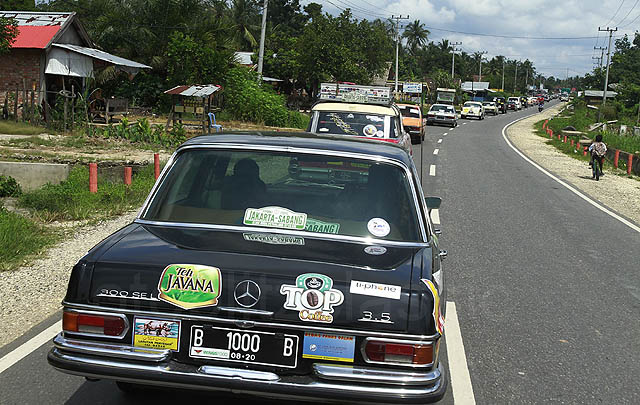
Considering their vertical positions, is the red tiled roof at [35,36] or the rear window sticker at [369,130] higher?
the red tiled roof at [35,36]

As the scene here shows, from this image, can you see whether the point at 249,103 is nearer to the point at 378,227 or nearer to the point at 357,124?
the point at 357,124

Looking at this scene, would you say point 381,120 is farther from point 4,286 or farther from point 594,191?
point 4,286

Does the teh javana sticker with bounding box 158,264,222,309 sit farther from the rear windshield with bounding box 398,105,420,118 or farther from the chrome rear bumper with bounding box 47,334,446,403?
the rear windshield with bounding box 398,105,420,118

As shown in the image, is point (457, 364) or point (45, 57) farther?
point (45, 57)

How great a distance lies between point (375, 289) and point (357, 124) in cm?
1138

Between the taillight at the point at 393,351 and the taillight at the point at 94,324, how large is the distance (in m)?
1.18

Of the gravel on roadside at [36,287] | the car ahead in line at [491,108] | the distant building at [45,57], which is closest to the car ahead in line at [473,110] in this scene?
the car ahead in line at [491,108]

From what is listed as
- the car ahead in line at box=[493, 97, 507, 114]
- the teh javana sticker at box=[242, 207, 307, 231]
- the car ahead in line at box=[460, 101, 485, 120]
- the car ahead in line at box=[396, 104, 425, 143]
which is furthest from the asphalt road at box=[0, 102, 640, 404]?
the car ahead in line at box=[493, 97, 507, 114]

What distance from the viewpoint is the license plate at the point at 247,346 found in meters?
3.24

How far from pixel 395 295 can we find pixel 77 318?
1.54 m

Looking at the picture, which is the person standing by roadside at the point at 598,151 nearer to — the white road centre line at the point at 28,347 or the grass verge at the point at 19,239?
the grass verge at the point at 19,239

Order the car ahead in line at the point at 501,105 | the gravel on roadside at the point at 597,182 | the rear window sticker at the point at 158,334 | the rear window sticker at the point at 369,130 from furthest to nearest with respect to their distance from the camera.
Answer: the car ahead in line at the point at 501,105
the gravel on roadside at the point at 597,182
the rear window sticker at the point at 369,130
the rear window sticker at the point at 158,334

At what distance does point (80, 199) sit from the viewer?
449 inches

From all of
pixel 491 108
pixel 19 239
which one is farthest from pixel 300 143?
pixel 491 108
